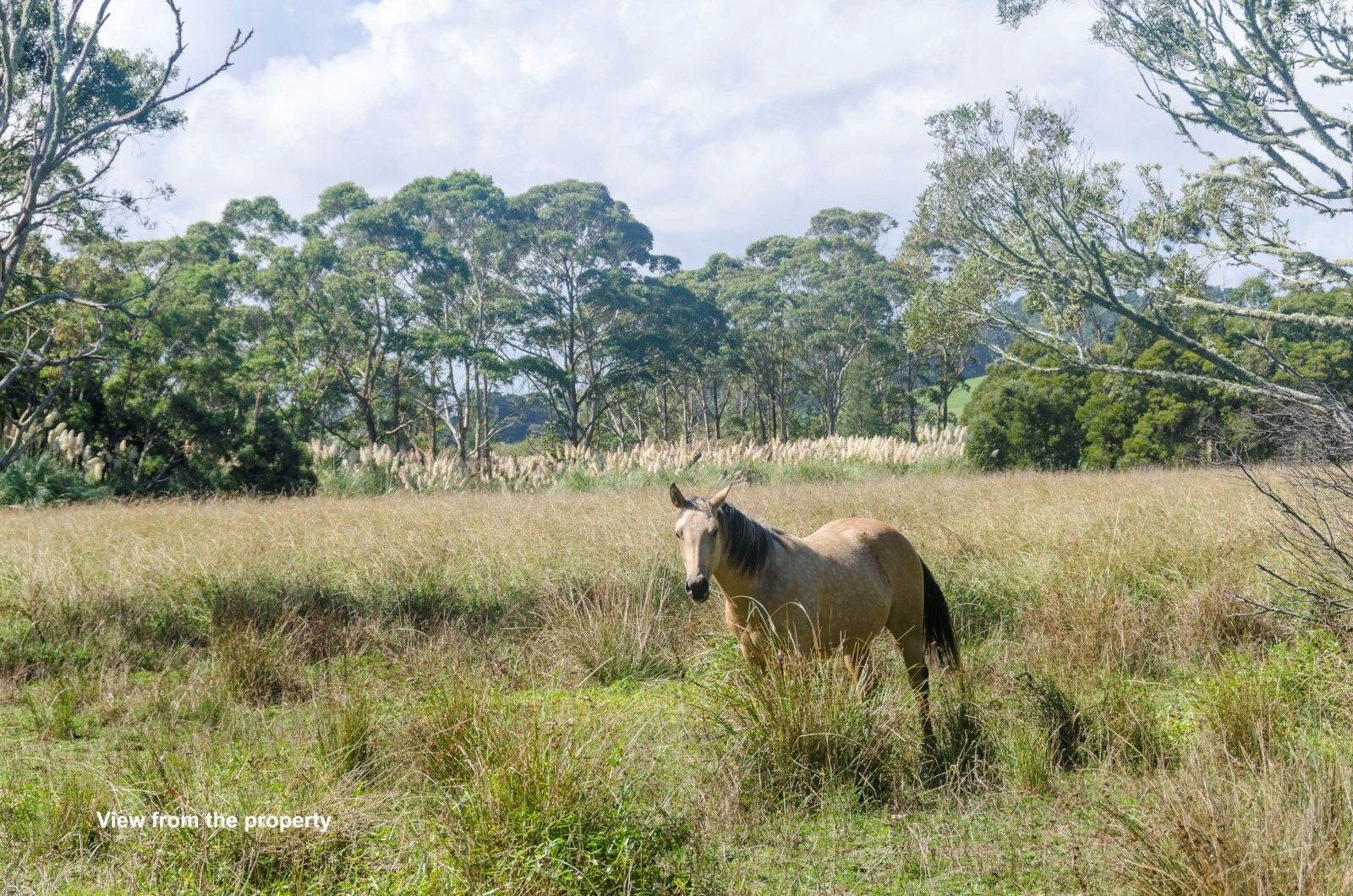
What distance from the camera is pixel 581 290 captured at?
38875 millimetres

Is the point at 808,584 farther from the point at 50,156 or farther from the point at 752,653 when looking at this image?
the point at 50,156

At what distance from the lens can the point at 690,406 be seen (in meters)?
54.4

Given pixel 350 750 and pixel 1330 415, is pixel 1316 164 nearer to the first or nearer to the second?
pixel 1330 415

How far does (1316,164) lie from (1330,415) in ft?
15.6

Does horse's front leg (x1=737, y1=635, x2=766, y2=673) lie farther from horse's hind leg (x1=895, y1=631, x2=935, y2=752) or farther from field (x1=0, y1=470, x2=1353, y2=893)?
horse's hind leg (x1=895, y1=631, x2=935, y2=752)

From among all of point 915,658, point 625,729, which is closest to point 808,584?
point 915,658

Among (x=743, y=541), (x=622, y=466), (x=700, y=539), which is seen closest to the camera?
(x=700, y=539)

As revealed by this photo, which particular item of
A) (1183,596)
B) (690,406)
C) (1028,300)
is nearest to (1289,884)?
(1183,596)

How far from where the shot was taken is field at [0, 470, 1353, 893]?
9.99 ft

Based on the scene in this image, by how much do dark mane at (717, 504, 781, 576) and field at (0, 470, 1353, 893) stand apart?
478 millimetres

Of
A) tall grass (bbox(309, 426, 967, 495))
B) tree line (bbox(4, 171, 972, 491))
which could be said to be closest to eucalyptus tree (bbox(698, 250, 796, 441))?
tree line (bbox(4, 171, 972, 491))

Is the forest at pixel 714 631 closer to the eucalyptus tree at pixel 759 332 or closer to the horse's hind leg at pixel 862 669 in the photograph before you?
the horse's hind leg at pixel 862 669

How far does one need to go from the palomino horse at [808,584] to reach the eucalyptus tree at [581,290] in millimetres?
32415

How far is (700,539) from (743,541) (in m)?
0.34
